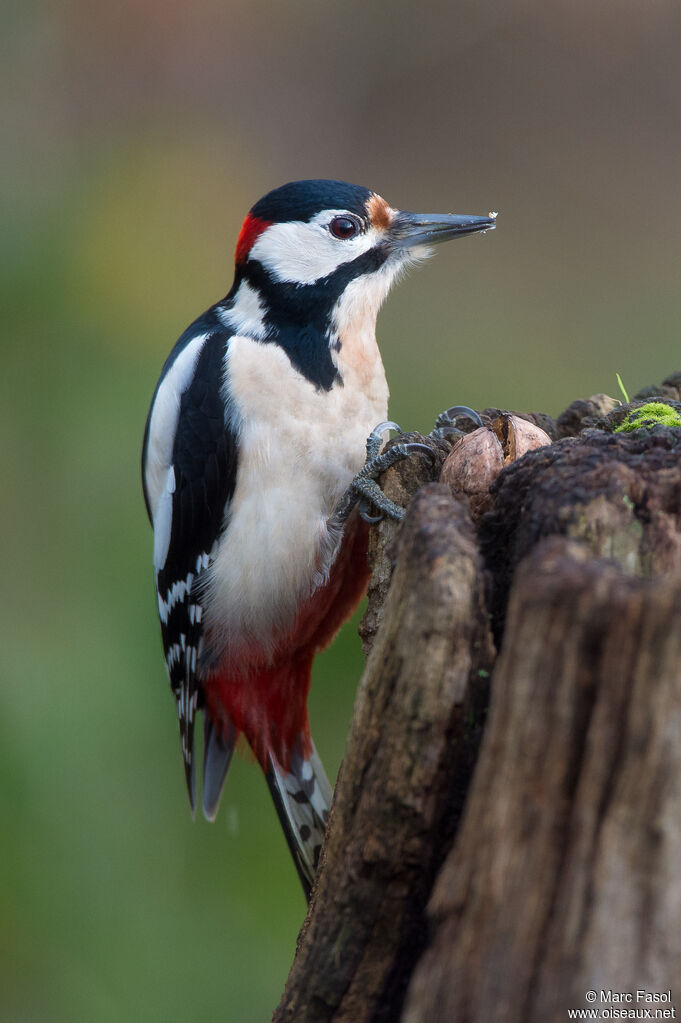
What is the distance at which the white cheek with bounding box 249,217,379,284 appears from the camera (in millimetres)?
2422

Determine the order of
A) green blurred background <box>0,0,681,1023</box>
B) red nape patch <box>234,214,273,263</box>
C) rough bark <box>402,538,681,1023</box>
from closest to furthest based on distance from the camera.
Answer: rough bark <box>402,538,681,1023</box> < red nape patch <box>234,214,273,263</box> < green blurred background <box>0,0,681,1023</box>

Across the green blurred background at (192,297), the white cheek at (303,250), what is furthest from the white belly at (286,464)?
the green blurred background at (192,297)

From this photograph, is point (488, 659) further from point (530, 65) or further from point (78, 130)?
point (530, 65)

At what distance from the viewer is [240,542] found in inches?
91.7

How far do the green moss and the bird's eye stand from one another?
0.91 meters

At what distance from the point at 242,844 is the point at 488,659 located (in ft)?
6.22

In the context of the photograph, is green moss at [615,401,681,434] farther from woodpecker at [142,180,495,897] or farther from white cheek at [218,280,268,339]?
white cheek at [218,280,268,339]

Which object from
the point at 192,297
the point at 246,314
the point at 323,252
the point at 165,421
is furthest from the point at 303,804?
the point at 192,297

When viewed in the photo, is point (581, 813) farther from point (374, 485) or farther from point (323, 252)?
point (323, 252)

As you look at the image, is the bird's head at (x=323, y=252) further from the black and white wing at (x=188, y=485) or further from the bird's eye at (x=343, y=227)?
the black and white wing at (x=188, y=485)

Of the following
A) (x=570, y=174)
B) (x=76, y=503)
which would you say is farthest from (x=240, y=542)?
(x=570, y=174)

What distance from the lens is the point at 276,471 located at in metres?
2.24

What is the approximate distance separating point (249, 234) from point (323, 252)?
0.22 m

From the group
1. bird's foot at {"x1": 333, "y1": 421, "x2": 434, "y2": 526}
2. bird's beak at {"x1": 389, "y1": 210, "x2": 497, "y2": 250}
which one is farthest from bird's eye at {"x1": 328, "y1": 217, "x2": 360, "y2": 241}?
bird's foot at {"x1": 333, "y1": 421, "x2": 434, "y2": 526}
